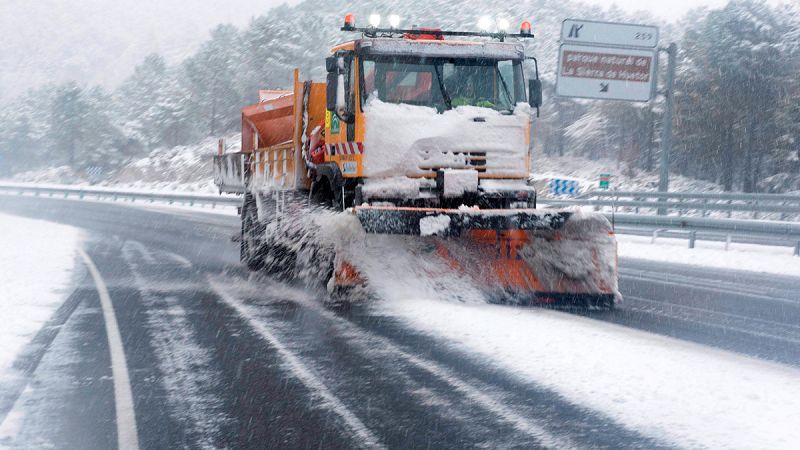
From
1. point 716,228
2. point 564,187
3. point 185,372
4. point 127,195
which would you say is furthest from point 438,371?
point 127,195

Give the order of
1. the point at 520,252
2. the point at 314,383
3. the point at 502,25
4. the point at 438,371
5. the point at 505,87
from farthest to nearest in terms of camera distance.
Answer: the point at 502,25, the point at 505,87, the point at 520,252, the point at 438,371, the point at 314,383

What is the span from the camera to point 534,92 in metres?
9.94

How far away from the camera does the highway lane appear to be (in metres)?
4.68

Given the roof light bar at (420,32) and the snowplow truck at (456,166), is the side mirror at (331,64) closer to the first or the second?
the snowplow truck at (456,166)

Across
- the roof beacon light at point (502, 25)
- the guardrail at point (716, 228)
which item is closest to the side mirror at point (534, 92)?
the roof beacon light at point (502, 25)

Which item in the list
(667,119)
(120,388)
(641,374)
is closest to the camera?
(120,388)

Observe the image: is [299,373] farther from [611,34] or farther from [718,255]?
[611,34]

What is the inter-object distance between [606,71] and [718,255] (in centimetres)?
653

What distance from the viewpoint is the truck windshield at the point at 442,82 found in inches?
377

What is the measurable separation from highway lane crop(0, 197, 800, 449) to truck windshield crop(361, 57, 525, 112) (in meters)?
2.42

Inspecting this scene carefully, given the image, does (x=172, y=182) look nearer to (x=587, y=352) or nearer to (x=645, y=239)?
(x=645, y=239)

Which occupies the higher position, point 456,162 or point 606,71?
point 606,71

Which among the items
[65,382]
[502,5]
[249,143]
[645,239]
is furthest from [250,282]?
[502,5]

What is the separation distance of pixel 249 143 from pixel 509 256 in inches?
247
